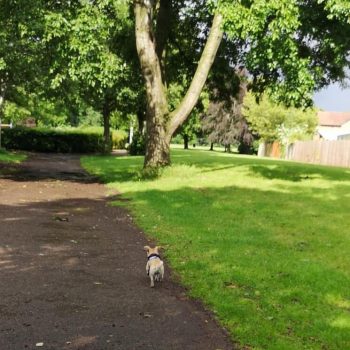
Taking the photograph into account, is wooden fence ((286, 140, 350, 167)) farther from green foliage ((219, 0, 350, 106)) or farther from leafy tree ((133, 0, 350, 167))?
green foliage ((219, 0, 350, 106))

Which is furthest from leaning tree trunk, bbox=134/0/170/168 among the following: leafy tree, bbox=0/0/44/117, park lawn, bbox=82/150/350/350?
leafy tree, bbox=0/0/44/117

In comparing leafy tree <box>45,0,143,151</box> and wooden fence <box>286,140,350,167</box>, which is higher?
leafy tree <box>45,0,143,151</box>

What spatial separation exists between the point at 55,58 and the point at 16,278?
11.7 metres

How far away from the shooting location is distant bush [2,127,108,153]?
158ft

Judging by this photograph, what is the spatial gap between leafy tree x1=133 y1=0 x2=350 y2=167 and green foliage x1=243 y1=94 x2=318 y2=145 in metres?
41.2

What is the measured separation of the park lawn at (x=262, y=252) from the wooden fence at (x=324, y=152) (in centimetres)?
2405

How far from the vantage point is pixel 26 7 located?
50.5 feet

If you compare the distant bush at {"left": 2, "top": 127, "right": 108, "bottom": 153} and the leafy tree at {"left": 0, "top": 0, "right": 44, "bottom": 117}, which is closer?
the leafy tree at {"left": 0, "top": 0, "right": 44, "bottom": 117}

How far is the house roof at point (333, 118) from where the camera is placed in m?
94.6

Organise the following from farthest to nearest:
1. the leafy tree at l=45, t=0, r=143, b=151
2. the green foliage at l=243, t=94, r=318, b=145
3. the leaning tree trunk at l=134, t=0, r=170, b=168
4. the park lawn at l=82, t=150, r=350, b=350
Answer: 1. the green foliage at l=243, t=94, r=318, b=145
2. the leaning tree trunk at l=134, t=0, r=170, b=168
3. the leafy tree at l=45, t=0, r=143, b=151
4. the park lawn at l=82, t=150, r=350, b=350

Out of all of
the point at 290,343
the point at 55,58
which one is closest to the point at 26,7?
the point at 55,58

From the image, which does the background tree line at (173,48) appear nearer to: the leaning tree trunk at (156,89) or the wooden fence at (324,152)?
the leaning tree trunk at (156,89)

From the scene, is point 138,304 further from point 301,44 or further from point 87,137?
point 87,137

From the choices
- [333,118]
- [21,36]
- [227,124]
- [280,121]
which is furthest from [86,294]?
[333,118]
